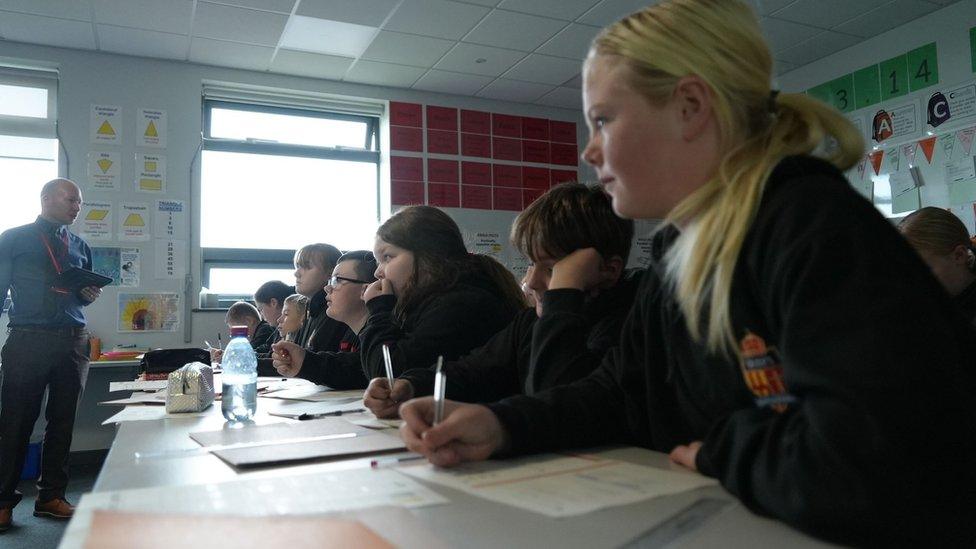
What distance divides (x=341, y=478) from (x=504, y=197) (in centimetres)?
459

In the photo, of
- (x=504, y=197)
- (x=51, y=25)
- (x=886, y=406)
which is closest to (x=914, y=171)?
(x=504, y=197)

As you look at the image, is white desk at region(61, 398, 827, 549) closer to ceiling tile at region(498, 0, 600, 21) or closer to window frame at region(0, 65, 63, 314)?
ceiling tile at region(498, 0, 600, 21)

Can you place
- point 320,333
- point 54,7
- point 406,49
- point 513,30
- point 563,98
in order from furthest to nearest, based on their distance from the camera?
point 563,98
point 406,49
point 513,30
point 54,7
point 320,333

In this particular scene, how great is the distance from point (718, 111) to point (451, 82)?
166 inches

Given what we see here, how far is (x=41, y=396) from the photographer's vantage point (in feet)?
10.4

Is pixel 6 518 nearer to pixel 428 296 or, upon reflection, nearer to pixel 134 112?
pixel 428 296

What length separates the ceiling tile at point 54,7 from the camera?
3.52 m

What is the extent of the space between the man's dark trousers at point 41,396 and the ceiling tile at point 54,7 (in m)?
1.68

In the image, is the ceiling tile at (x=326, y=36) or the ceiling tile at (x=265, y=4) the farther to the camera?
the ceiling tile at (x=326, y=36)

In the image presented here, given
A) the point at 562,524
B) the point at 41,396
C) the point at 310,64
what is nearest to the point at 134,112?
the point at 310,64

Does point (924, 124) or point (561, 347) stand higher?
point (924, 124)

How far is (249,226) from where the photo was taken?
4.69m

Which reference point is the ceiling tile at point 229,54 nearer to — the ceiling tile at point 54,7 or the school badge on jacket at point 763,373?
the ceiling tile at point 54,7

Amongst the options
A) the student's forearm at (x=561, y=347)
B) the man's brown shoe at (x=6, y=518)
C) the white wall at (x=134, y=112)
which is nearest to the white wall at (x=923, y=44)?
the student's forearm at (x=561, y=347)
